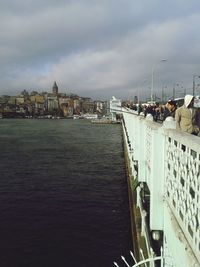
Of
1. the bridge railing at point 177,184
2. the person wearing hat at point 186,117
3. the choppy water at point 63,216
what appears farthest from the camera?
the choppy water at point 63,216

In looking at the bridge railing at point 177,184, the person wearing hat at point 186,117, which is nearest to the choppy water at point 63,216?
the bridge railing at point 177,184

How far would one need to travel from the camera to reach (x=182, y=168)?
4.89 meters

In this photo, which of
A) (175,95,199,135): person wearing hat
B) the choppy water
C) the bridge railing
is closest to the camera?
the bridge railing

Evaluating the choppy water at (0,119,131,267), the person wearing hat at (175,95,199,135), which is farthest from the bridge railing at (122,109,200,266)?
the choppy water at (0,119,131,267)

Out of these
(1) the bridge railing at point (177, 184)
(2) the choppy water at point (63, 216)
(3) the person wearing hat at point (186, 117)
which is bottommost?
(2) the choppy water at point (63, 216)

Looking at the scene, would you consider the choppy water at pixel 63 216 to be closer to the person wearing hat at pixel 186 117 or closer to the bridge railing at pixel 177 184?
the bridge railing at pixel 177 184

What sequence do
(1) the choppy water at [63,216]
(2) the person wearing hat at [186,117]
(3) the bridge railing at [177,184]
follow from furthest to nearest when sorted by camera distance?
1. (1) the choppy water at [63,216]
2. (2) the person wearing hat at [186,117]
3. (3) the bridge railing at [177,184]

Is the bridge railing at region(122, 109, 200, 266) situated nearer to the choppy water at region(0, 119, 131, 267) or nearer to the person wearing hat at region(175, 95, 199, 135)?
the person wearing hat at region(175, 95, 199, 135)

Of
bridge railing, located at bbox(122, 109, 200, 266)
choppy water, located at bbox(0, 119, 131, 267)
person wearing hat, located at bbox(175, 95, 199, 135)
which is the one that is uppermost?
person wearing hat, located at bbox(175, 95, 199, 135)

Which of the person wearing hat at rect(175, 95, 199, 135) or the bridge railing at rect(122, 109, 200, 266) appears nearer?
the bridge railing at rect(122, 109, 200, 266)

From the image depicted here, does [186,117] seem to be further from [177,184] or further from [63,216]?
[63,216]

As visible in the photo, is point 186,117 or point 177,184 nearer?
point 177,184

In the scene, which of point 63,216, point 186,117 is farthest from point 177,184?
point 63,216

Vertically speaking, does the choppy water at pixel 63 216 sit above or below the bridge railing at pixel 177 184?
below
